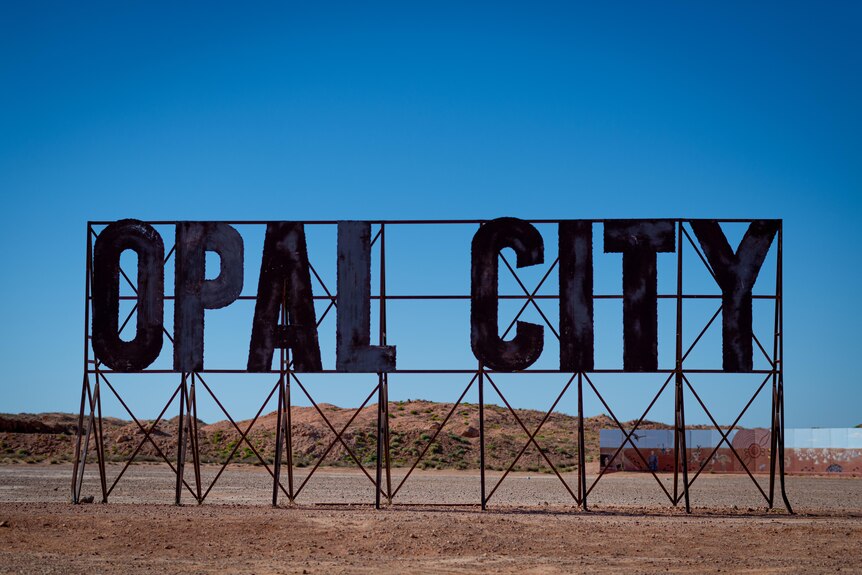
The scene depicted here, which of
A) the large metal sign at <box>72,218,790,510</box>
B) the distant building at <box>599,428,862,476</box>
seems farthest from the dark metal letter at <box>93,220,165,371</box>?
the distant building at <box>599,428,862,476</box>

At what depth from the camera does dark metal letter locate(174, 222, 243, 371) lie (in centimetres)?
2217

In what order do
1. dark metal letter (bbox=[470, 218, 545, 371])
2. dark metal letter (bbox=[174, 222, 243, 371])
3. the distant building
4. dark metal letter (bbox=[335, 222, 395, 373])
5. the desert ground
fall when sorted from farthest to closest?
the distant building
dark metal letter (bbox=[174, 222, 243, 371])
dark metal letter (bbox=[335, 222, 395, 373])
dark metal letter (bbox=[470, 218, 545, 371])
the desert ground

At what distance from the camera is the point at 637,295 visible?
2189 centimetres

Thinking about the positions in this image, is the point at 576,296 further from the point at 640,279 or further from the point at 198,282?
the point at 198,282

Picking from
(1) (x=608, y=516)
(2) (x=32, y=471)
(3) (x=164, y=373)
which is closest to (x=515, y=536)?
(1) (x=608, y=516)

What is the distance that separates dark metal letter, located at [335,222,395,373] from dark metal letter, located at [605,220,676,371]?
536 cm

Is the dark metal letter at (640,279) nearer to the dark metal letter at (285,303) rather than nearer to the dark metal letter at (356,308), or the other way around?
the dark metal letter at (356,308)

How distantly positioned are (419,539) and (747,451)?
31515 millimetres

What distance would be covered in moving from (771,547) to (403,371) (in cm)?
847

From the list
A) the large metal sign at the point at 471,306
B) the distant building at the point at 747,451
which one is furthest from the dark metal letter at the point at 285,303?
the distant building at the point at 747,451

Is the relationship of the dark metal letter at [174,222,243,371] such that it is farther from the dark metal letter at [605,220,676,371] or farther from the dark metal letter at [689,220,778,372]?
the dark metal letter at [689,220,778,372]

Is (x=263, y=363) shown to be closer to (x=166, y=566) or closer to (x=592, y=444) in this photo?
(x=166, y=566)

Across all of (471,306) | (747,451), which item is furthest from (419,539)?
(747,451)

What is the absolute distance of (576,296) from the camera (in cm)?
2192
